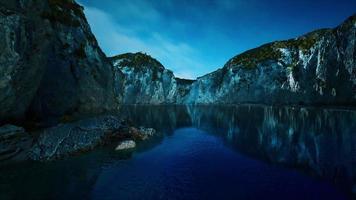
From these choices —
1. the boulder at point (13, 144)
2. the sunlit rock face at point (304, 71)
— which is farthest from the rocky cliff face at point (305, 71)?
the boulder at point (13, 144)

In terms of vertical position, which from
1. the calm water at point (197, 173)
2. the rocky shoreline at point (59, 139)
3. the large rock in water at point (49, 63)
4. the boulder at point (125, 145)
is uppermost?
the large rock in water at point (49, 63)

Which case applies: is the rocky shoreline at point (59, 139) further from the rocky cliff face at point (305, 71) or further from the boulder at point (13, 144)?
the rocky cliff face at point (305, 71)

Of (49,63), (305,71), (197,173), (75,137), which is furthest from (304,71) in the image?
(75,137)

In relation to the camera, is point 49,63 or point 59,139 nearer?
point 59,139

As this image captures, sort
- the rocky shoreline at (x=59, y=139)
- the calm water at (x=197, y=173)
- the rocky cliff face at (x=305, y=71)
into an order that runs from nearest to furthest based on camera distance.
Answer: the calm water at (x=197, y=173) < the rocky shoreline at (x=59, y=139) < the rocky cliff face at (x=305, y=71)

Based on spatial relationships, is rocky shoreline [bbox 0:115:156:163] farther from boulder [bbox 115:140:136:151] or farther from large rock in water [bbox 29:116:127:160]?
boulder [bbox 115:140:136:151]

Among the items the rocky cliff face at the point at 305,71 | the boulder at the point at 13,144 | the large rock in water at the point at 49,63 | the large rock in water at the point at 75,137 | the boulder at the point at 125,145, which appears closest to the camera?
the boulder at the point at 13,144

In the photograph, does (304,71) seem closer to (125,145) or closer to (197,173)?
(125,145)
